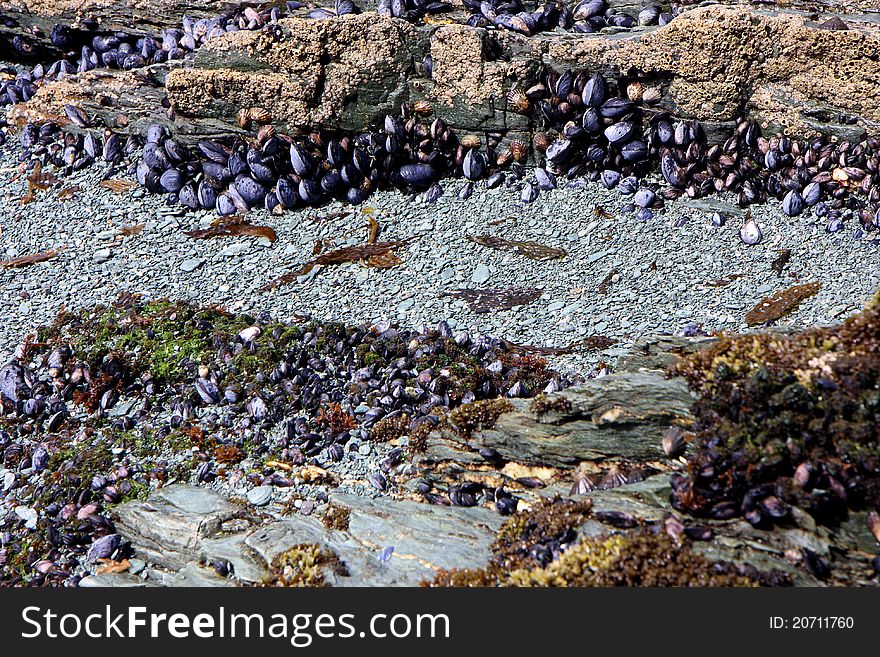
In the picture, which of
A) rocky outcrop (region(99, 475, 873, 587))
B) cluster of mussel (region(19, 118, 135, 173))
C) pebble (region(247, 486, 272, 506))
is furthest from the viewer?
cluster of mussel (region(19, 118, 135, 173))

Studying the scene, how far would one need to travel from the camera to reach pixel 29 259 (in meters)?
7.86

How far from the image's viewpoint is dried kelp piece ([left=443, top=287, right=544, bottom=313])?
6.71 meters

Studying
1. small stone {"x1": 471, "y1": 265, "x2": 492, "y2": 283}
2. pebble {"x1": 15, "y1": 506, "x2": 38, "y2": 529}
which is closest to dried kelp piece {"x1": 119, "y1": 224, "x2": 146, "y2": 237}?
pebble {"x1": 15, "y1": 506, "x2": 38, "y2": 529}

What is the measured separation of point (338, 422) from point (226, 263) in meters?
2.67

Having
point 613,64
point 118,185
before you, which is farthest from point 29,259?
point 613,64

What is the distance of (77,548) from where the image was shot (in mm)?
5336

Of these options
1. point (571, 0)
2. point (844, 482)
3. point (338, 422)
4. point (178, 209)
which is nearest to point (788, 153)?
point (571, 0)

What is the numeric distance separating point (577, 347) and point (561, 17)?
13.6 ft

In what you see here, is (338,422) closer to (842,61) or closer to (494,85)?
(494,85)

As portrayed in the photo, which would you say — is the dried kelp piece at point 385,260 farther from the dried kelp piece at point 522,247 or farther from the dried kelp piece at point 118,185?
the dried kelp piece at point 118,185

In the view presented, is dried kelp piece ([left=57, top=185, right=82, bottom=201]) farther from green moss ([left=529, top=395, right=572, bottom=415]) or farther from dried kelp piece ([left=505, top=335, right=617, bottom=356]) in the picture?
green moss ([left=529, top=395, right=572, bottom=415])

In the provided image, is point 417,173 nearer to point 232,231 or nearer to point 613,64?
point 232,231

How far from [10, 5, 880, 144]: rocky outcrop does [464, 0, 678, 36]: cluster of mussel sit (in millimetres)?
201

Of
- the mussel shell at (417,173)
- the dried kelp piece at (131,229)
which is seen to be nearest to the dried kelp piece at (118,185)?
the dried kelp piece at (131,229)
